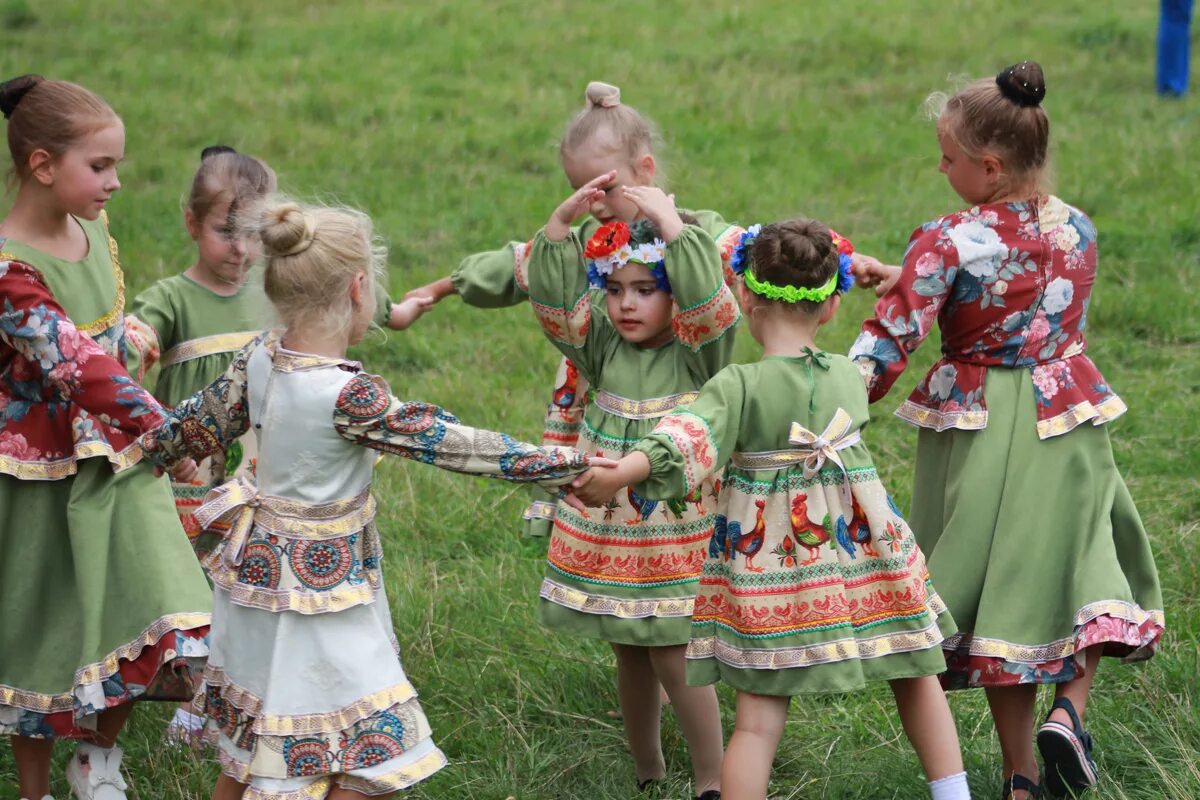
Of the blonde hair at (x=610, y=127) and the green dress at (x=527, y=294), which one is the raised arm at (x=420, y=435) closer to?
the green dress at (x=527, y=294)

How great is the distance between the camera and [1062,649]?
11.8 feet

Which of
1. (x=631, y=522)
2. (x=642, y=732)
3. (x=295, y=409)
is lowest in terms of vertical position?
(x=642, y=732)

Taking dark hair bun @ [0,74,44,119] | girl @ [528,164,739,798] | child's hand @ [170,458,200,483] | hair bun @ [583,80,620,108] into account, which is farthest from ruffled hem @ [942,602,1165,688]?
dark hair bun @ [0,74,44,119]

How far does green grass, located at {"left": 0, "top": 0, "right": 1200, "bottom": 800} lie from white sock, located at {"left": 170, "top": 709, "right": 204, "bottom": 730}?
10 centimetres

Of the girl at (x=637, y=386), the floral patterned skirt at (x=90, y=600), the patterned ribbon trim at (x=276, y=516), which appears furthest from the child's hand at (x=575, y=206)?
the floral patterned skirt at (x=90, y=600)

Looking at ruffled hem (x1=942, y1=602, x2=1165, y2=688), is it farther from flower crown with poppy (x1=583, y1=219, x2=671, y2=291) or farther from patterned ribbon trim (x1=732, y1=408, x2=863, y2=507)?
flower crown with poppy (x1=583, y1=219, x2=671, y2=291)

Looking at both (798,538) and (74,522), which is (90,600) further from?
(798,538)

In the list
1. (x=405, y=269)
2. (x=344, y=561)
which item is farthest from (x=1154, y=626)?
(x=405, y=269)

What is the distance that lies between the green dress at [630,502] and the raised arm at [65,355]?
3.20ft

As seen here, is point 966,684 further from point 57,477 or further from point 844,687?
point 57,477

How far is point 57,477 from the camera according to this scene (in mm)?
3705

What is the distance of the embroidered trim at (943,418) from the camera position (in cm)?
364

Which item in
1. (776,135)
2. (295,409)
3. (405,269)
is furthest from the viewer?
(776,135)

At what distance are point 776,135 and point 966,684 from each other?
268 inches
